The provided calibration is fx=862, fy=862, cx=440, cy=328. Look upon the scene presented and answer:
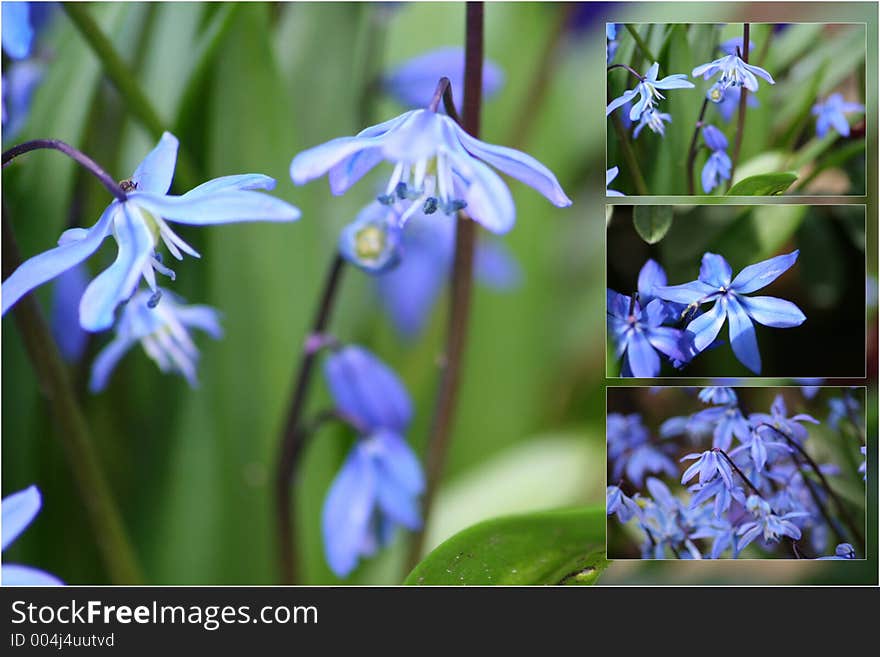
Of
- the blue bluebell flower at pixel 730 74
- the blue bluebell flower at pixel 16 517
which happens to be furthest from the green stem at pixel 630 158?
the blue bluebell flower at pixel 16 517

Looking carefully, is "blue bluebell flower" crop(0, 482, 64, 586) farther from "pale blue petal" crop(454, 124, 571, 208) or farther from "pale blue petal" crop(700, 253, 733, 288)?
"pale blue petal" crop(700, 253, 733, 288)

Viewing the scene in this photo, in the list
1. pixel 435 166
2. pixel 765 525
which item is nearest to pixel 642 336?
→ pixel 765 525

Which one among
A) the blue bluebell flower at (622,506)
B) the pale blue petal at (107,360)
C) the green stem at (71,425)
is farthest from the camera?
the blue bluebell flower at (622,506)

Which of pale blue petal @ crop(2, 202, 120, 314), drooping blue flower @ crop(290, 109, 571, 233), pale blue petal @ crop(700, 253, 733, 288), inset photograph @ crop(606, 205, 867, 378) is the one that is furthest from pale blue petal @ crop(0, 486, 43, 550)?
pale blue petal @ crop(700, 253, 733, 288)

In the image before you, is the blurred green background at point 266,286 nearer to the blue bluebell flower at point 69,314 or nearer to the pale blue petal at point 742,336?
the blue bluebell flower at point 69,314

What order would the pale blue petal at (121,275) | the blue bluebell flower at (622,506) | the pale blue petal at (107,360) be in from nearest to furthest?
1. the pale blue petal at (121,275)
2. the pale blue petal at (107,360)
3. the blue bluebell flower at (622,506)

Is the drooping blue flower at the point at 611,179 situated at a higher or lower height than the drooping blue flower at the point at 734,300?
higher

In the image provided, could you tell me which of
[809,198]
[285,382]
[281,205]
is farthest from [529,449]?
[281,205]
